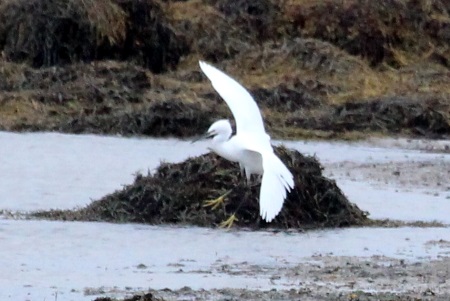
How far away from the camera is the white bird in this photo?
10.4 meters

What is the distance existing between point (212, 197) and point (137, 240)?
118cm

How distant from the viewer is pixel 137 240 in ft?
36.6

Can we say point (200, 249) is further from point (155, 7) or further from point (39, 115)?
point (155, 7)

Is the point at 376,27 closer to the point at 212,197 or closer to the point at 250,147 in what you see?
the point at 212,197

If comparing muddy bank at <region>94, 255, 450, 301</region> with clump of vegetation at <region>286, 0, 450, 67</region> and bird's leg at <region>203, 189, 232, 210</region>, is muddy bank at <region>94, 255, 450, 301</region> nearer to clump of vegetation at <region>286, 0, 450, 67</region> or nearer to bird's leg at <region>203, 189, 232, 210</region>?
bird's leg at <region>203, 189, 232, 210</region>

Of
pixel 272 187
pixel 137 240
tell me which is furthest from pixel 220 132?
pixel 272 187

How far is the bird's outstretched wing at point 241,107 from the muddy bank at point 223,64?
6257 mm

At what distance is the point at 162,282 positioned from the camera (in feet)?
30.4

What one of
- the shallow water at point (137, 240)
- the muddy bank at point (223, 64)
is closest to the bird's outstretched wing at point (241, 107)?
the shallow water at point (137, 240)

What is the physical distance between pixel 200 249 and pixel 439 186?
196 inches

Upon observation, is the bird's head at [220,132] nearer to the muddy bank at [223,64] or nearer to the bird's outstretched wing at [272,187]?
the bird's outstretched wing at [272,187]

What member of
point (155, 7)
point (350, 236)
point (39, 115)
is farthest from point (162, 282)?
point (155, 7)

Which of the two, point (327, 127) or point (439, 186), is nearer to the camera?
point (439, 186)

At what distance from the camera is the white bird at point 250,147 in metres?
10.4
